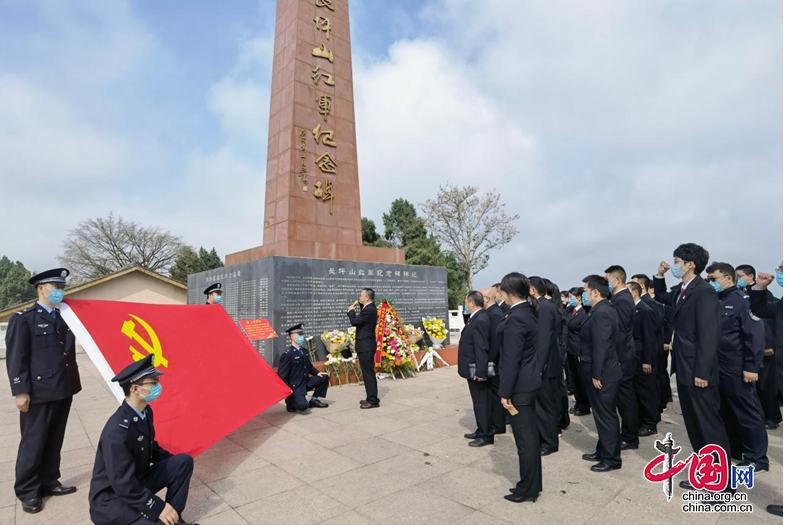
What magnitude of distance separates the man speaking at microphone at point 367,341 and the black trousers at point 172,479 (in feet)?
10.3

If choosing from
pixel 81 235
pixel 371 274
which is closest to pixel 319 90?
pixel 371 274

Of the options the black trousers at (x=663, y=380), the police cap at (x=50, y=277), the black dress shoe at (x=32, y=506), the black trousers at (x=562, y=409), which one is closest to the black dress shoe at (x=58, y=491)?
the black dress shoe at (x=32, y=506)

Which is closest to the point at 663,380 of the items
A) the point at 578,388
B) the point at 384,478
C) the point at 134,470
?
the point at 578,388

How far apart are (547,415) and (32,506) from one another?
4.02m

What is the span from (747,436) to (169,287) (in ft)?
68.4

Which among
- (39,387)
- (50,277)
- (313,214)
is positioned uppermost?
(313,214)

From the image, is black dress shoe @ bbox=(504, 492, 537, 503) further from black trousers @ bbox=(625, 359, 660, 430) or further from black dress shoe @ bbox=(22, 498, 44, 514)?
black dress shoe @ bbox=(22, 498, 44, 514)

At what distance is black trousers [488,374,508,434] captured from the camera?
4426mm

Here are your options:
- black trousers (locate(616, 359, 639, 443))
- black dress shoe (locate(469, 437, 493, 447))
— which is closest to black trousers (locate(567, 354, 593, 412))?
black trousers (locate(616, 359, 639, 443))

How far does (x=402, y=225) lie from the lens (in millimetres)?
31781

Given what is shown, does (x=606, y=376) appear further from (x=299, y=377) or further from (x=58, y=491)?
(x=58, y=491)

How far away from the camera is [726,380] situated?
3564 millimetres

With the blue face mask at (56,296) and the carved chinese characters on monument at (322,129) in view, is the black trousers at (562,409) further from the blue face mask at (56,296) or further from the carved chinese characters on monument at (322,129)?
the carved chinese characters on monument at (322,129)

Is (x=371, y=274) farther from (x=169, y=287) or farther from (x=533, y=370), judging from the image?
(x=169, y=287)
